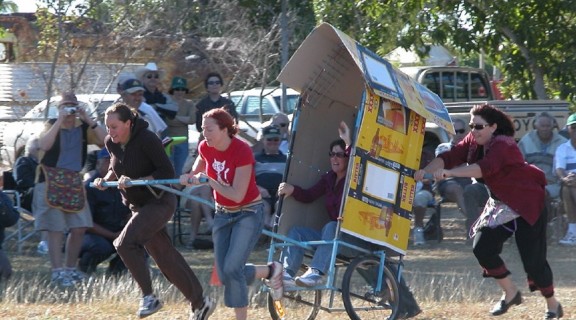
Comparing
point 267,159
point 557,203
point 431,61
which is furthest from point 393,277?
point 431,61

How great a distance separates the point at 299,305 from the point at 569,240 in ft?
18.8

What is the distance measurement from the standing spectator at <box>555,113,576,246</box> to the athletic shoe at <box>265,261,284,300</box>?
6570mm

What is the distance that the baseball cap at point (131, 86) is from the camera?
449 inches

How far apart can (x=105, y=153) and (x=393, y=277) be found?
13.6 feet

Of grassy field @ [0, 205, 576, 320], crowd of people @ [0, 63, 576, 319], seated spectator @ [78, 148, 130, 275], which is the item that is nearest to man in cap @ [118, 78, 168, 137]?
seated spectator @ [78, 148, 130, 275]

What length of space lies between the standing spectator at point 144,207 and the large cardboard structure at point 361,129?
976 mm

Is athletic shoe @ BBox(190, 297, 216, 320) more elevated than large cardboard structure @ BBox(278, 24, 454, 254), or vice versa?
large cardboard structure @ BBox(278, 24, 454, 254)

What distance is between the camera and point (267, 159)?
12.9m

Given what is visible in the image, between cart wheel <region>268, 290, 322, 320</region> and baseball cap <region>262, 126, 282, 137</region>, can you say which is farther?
baseball cap <region>262, 126, 282, 137</region>

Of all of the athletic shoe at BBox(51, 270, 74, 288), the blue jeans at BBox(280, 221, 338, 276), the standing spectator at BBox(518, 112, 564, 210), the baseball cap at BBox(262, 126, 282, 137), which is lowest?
the athletic shoe at BBox(51, 270, 74, 288)

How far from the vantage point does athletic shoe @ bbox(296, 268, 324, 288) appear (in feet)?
25.8

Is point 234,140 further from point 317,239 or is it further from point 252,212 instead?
point 317,239

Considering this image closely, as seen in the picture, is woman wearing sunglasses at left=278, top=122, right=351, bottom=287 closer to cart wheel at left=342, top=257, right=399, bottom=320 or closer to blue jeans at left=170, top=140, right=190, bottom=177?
cart wheel at left=342, top=257, right=399, bottom=320

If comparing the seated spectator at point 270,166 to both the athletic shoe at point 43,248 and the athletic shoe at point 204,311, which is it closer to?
the athletic shoe at point 43,248
